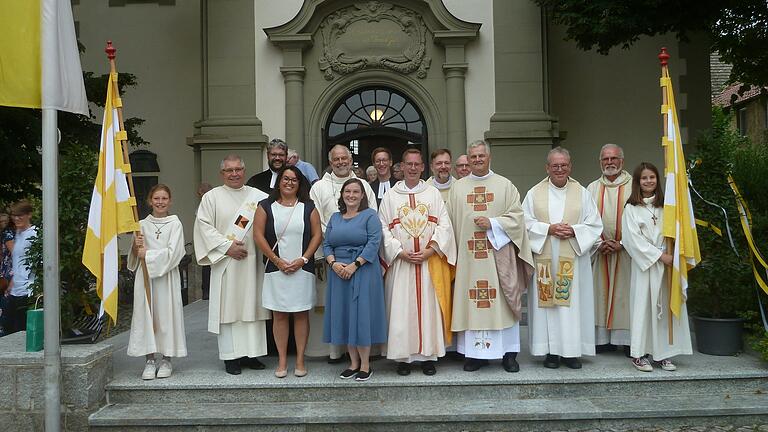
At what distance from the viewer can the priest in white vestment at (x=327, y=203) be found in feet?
19.1

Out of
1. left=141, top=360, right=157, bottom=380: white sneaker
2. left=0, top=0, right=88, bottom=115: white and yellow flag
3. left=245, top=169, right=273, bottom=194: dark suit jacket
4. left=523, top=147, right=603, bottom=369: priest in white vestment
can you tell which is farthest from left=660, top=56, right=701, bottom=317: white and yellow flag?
left=0, top=0, right=88, bottom=115: white and yellow flag

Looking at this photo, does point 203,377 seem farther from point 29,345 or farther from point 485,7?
point 485,7

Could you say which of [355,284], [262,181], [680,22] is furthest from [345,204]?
[680,22]

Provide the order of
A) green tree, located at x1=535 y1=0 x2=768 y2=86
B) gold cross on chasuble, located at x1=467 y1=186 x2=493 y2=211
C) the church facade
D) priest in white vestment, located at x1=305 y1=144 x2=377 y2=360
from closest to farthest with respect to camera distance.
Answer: gold cross on chasuble, located at x1=467 y1=186 x2=493 y2=211, priest in white vestment, located at x1=305 y1=144 x2=377 y2=360, green tree, located at x1=535 y1=0 x2=768 y2=86, the church facade

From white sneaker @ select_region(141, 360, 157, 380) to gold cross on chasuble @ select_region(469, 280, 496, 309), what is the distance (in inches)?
106

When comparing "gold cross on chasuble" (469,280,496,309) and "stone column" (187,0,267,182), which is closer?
"gold cross on chasuble" (469,280,496,309)

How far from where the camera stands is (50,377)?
453cm

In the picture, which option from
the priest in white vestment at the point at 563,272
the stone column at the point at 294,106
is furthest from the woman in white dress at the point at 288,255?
the stone column at the point at 294,106

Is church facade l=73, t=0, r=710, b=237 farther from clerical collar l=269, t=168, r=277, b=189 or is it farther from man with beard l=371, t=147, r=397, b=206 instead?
clerical collar l=269, t=168, r=277, b=189

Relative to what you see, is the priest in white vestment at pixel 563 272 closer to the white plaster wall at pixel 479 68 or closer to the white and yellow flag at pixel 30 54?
the white and yellow flag at pixel 30 54

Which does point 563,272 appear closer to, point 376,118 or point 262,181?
point 262,181

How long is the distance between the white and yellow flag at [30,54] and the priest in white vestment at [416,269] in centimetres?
270

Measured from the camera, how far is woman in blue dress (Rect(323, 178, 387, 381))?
17.1 ft

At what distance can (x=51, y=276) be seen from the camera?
4477 mm
